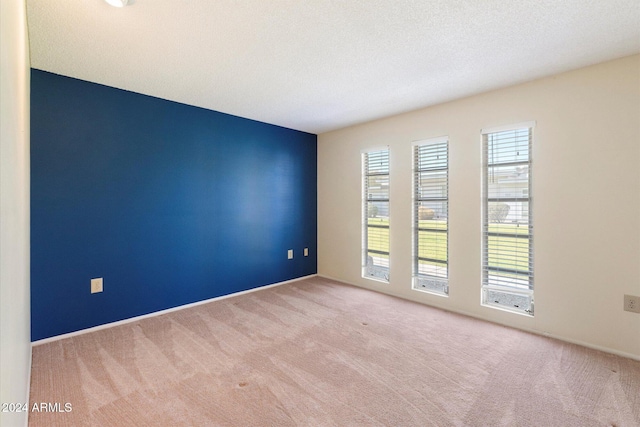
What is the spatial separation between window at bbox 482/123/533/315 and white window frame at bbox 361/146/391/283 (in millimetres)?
1223

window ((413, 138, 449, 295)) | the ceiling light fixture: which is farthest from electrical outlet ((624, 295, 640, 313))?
the ceiling light fixture

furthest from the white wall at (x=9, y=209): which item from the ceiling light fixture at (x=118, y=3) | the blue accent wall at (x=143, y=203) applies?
the blue accent wall at (x=143, y=203)

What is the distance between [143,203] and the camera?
10.5 feet

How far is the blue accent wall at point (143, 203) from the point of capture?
2.64 metres

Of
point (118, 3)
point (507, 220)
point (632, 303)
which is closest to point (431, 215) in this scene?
point (507, 220)

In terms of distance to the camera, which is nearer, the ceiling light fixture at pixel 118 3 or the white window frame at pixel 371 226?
the ceiling light fixture at pixel 118 3

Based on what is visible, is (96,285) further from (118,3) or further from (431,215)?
(431,215)

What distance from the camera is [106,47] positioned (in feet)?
7.34

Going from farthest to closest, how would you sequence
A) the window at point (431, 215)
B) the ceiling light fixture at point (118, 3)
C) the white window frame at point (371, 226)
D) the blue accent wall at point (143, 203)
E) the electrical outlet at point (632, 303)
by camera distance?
the white window frame at point (371, 226) → the window at point (431, 215) → the blue accent wall at point (143, 203) → the electrical outlet at point (632, 303) → the ceiling light fixture at point (118, 3)

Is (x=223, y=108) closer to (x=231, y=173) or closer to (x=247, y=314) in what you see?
(x=231, y=173)

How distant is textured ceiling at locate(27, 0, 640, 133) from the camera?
1818 mm

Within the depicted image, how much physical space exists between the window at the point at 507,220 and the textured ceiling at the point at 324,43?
588 millimetres

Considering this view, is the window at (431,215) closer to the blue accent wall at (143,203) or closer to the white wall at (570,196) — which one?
the white wall at (570,196)

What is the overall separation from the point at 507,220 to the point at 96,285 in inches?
163
